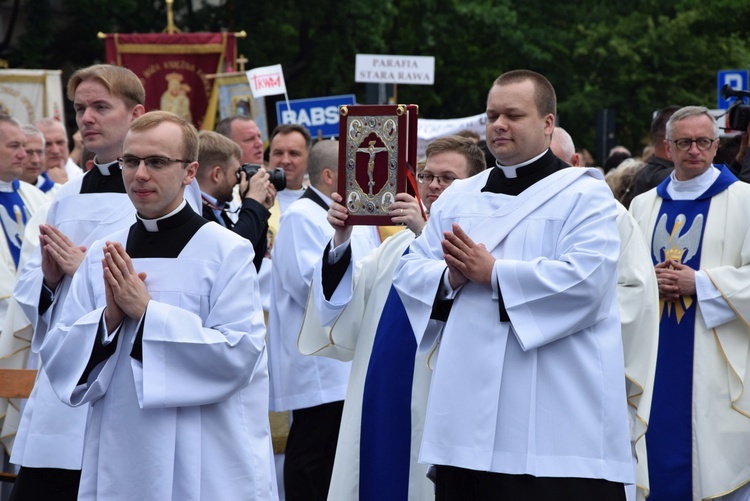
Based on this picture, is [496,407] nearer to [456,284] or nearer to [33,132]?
[456,284]

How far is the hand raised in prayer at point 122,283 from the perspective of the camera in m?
4.41

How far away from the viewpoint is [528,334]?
449 cm

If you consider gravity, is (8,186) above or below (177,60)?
below

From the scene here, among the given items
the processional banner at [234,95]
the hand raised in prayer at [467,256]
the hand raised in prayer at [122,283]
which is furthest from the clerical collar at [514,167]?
the processional banner at [234,95]

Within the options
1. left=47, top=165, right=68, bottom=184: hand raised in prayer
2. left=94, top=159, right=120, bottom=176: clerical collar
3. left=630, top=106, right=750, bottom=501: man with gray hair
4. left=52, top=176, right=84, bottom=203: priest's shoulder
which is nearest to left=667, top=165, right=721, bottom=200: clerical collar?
left=630, top=106, right=750, bottom=501: man with gray hair

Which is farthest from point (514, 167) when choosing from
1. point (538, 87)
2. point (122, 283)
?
point (122, 283)

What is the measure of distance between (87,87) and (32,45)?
63.3ft

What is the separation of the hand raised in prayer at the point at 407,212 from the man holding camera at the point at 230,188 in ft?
3.42

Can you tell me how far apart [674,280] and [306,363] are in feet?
7.36

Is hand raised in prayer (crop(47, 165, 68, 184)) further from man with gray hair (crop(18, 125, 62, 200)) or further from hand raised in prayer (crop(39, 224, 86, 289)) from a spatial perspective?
hand raised in prayer (crop(39, 224, 86, 289))

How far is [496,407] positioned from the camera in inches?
179

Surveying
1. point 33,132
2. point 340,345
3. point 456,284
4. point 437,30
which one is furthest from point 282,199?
point 437,30

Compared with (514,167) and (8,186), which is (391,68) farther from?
(514,167)

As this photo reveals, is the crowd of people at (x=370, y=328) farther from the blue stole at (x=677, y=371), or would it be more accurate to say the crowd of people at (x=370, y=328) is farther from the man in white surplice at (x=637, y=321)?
the blue stole at (x=677, y=371)
